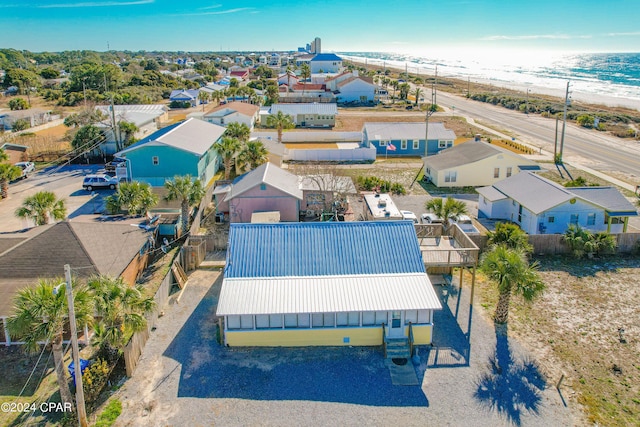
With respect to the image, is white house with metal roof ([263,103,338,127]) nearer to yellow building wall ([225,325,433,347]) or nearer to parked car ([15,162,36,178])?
parked car ([15,162,36,178])

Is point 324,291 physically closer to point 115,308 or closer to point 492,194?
point 115,308

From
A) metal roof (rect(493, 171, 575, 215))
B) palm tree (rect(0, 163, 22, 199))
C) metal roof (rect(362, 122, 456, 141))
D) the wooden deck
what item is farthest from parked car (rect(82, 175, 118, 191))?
metal roof (rect(493, 171, 575, 215))

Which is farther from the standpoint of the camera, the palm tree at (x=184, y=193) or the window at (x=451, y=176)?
the window at (x=451, y=176)

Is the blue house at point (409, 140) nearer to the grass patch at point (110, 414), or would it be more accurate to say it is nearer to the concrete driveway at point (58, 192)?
the concrete driveway at point (58, 192)

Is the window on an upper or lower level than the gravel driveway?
upper

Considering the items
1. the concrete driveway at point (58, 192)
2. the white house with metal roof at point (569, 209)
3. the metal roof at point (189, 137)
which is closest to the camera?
the white house with metal roof at point (569, 209)

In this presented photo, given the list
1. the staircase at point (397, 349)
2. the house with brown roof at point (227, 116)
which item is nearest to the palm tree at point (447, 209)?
the staircase at point (397, 349)
